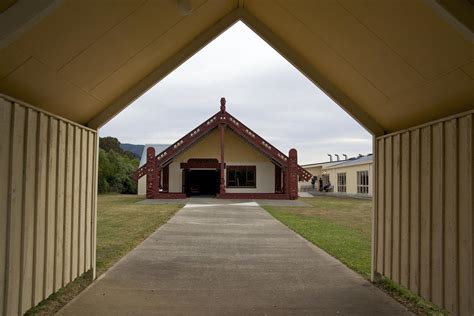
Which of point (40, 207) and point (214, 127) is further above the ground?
point (214, 127)

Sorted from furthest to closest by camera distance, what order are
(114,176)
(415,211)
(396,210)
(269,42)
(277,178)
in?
(114,176) < (277,178) < (269,42) < (396,210) < (415,211)

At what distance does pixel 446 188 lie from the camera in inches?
181

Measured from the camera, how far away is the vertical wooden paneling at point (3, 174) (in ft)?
12.7

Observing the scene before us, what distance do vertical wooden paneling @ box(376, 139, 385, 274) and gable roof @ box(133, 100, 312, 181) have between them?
22999mm

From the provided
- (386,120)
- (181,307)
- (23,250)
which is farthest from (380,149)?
(23,250)

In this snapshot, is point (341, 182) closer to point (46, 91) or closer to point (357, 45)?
point (357, 45)

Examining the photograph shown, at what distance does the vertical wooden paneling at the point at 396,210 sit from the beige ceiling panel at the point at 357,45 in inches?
35.1

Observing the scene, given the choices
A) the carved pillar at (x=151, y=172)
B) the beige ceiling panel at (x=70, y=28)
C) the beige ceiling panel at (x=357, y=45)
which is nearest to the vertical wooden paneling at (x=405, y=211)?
the beige ceiling panel at (x=357, y=45)

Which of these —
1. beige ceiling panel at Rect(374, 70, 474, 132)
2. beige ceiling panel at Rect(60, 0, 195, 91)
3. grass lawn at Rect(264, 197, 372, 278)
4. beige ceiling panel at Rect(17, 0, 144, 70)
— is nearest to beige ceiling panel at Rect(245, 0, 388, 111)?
beige ceiling panel at Rect(374, 70, 474, 132)

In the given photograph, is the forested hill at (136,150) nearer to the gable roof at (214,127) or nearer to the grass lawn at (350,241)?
the gable roof at (214,127)

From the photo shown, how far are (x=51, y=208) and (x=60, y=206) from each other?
0.95 ft

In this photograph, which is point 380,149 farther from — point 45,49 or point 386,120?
point 45,49

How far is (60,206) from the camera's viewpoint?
5.36m

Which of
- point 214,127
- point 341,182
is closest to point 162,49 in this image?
point 214,127
